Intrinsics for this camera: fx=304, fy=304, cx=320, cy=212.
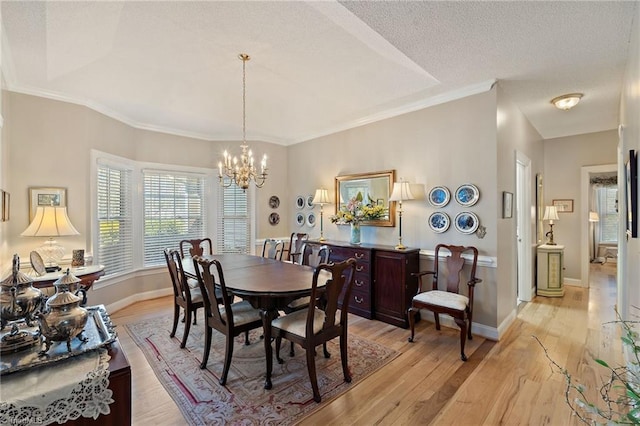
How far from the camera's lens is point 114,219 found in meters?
4.36

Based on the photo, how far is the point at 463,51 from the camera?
2650mm

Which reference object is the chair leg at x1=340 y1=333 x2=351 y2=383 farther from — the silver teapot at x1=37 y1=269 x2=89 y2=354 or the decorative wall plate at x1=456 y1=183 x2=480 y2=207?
the decorative wall plate at x1=456 y1=183 x2=480 y2=207

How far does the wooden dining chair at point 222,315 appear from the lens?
247 cm

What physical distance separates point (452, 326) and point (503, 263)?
93 centimetres

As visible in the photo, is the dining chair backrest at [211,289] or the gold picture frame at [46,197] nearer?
the dining chair backrest at [211,289]

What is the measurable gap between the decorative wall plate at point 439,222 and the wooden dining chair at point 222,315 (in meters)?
2.32

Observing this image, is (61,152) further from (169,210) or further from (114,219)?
(169,210)

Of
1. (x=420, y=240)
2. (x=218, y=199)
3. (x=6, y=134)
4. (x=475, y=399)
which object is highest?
(x=6, y=134)

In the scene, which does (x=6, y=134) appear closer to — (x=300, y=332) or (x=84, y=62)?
(x=84, y=62)

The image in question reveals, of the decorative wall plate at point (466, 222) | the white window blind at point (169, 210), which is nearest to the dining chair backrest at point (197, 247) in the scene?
the white window blind at point (169, 210)

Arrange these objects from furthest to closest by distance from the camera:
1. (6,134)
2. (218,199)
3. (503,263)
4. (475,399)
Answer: (218,199), (503,263), (6,134), (475,399)

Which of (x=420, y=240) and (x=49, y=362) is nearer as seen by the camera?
(x=49, y=362)

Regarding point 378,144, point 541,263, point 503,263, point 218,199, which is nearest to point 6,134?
point 218,199

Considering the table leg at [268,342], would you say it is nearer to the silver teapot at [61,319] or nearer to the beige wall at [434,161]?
the silver teapot at [61,319]
